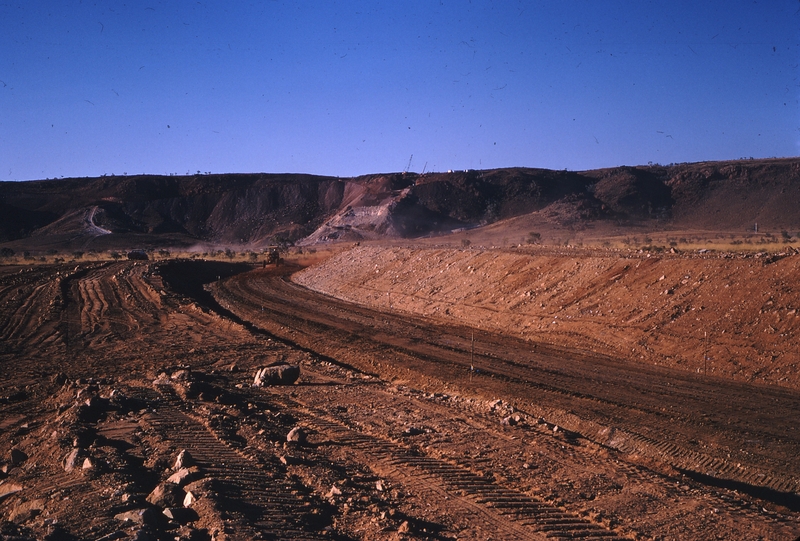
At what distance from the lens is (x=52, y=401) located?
12031mm

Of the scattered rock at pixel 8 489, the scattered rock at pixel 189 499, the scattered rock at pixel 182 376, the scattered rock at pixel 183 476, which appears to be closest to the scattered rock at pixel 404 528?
the scattered rock at pixel 189 499

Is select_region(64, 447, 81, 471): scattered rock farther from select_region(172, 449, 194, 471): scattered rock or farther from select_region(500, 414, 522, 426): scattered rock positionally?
select_region(500, 414, 522, 426): scattered rock

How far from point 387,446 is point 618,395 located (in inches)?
219

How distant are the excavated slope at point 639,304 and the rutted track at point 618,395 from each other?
1184 millimetres

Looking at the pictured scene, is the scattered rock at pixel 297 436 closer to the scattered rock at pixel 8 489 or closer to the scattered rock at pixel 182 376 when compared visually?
the scattered rock at pixel 8 489

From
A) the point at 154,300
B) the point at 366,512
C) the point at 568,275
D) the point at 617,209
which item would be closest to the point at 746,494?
the point at 366,512

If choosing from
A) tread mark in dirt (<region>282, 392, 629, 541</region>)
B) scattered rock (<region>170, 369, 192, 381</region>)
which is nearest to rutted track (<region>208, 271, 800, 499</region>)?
tread mark in dirt (<region>282, 392, 629, 541</region>)

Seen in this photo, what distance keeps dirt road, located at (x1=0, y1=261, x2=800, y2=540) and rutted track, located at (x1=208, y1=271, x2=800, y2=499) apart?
0.06 meters

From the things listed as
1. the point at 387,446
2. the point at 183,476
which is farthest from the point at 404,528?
the point at 387,446

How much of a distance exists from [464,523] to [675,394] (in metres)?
7.62

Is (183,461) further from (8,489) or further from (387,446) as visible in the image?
(387,446)

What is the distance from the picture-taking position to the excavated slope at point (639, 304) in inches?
582

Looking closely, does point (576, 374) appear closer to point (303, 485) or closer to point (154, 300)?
point (303, 485)

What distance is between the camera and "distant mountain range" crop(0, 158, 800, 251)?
8556cm
